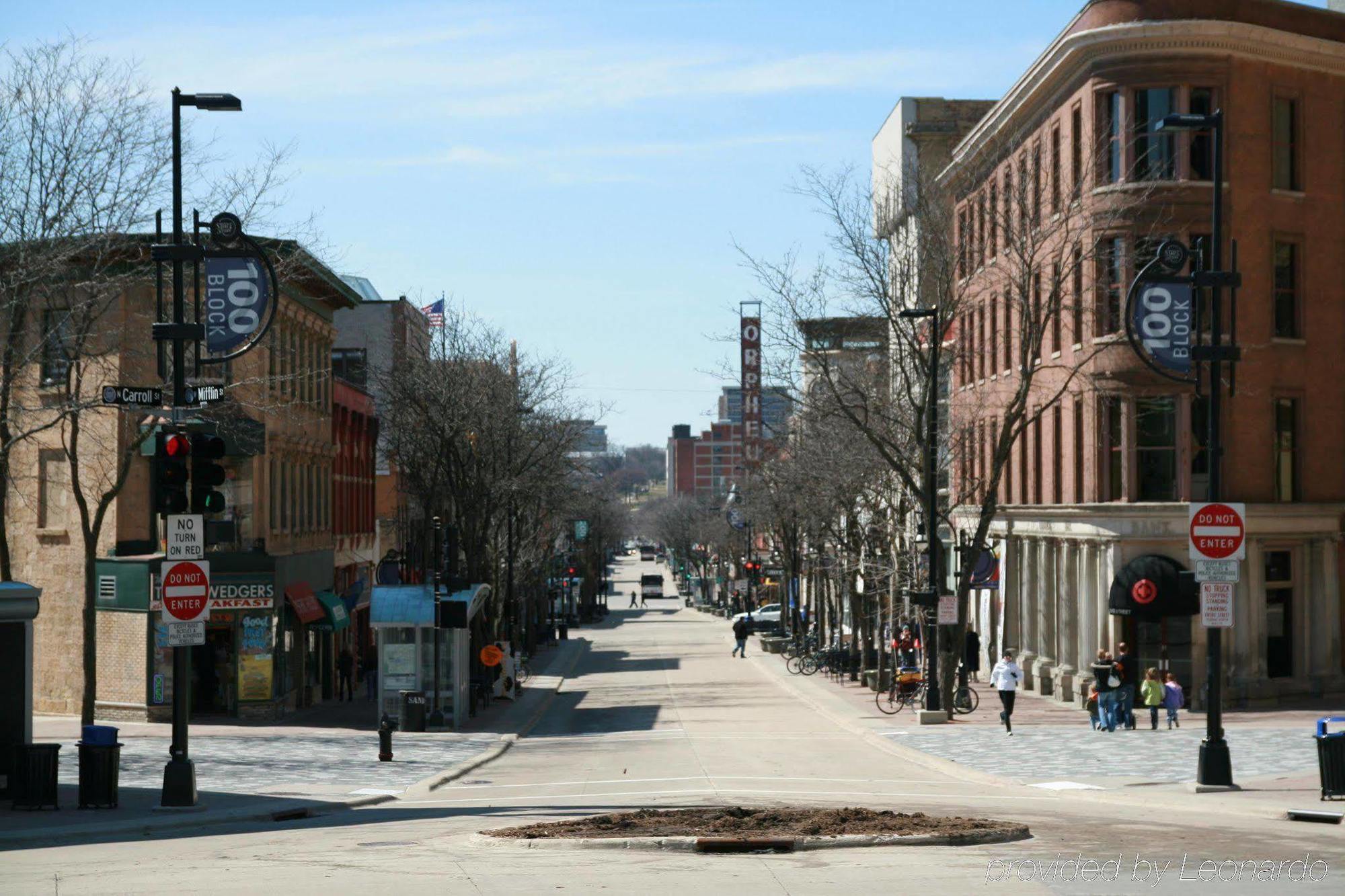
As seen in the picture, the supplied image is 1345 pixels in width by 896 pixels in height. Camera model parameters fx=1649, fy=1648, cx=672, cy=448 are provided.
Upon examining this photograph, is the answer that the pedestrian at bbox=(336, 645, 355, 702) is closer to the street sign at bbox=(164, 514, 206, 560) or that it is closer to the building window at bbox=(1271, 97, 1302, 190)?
the building window at bbox=(1271, 97, 1302, 190)

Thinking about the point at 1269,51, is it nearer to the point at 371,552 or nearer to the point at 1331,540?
the point at 1331,540

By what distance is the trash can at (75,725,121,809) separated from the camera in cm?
2094

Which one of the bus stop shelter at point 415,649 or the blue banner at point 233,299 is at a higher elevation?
the blue banner at point 233,299

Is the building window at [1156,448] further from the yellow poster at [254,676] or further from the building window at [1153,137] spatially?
the yellow poster at [254,676]

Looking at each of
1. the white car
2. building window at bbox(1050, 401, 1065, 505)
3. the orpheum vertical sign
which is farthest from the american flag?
the orpheum vertical sign

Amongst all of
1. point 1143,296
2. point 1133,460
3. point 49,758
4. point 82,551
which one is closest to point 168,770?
point 49,758

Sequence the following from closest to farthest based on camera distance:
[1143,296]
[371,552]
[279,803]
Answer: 1. [279,803]
2. [1143,296]
3. [371,552]

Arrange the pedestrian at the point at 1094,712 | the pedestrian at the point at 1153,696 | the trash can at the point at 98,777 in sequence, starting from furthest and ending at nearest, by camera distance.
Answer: the pedestrian at the point at 1094,712 < the pedestrian at the point at 1153,696 < the trash can at the point at 98,777

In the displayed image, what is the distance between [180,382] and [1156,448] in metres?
27.6

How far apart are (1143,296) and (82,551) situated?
26690 millimetres

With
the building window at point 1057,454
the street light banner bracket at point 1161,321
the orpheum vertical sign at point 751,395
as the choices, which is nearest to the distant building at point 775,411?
the orpheum vertical sign at point 751,395

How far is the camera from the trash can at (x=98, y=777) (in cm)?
2094

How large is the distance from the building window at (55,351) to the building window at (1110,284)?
946 inches

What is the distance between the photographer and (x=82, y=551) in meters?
40.2
